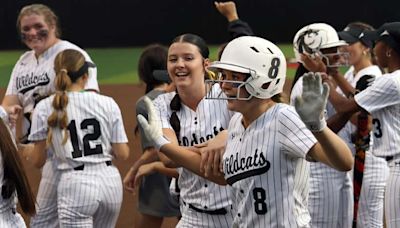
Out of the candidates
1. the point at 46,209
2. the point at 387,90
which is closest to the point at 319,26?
the point at 387,90

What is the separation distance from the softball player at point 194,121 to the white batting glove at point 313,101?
1461mm

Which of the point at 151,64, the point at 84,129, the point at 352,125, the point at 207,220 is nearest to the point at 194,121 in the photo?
the point at 207,220

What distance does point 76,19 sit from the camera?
1093 centimetres

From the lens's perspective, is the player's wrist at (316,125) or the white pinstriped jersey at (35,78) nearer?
the player's wrist at (316,125)

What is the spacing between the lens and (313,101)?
333cm

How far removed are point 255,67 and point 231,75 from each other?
0.42 feet

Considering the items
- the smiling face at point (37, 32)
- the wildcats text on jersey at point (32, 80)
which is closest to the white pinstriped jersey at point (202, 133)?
the wildcats text on jersey at point (32, 80)

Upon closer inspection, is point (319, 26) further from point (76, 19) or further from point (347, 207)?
point (76, 19)

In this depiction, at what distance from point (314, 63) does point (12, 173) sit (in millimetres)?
2274

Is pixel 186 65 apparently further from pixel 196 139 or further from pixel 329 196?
pixel 329 196

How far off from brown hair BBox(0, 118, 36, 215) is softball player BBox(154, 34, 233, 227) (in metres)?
0.79

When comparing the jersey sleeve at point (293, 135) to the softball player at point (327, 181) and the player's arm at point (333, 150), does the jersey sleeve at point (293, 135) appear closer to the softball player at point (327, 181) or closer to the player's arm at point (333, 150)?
the player's arm at point (333, 150)

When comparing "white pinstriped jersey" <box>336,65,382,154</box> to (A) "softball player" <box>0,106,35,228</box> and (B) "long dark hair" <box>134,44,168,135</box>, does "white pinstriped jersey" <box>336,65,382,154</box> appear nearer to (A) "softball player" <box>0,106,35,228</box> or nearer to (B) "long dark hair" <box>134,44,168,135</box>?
(B) "long dark hair" <box>134,44,168,135</box>

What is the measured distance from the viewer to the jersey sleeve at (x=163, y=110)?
4.77m
